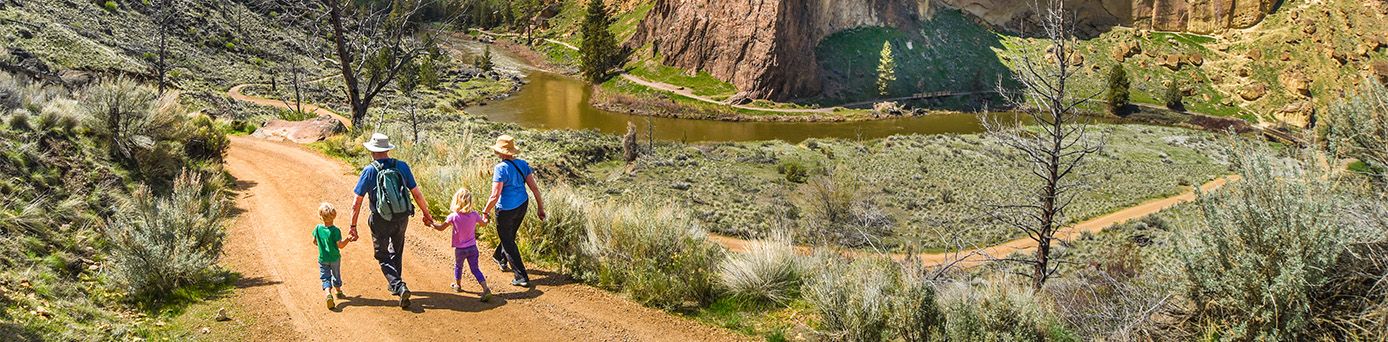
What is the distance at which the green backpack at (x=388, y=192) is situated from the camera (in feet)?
22.0

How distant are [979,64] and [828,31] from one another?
1588cm

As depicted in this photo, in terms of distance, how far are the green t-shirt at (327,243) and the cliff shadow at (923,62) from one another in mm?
56288

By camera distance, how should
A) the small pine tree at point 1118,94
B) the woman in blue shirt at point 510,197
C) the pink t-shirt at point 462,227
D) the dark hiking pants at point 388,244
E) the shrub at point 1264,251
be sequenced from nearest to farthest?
1. the shrub at point 1264,251
2. the dark hiking pants at point 388,244
3. the pink t-shirt at point 462,227
4. the woman in blue shirt at point 510,197
5. the small pine tree at point 1118,94

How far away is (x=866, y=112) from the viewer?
59.9 meters

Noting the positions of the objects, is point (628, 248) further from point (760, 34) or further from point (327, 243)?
point (760, 34)

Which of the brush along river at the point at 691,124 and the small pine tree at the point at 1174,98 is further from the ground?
the small pine tree at the point at 1174,98

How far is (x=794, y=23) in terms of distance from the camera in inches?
2410

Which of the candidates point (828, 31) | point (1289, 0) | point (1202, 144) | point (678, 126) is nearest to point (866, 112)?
point (828, 31)

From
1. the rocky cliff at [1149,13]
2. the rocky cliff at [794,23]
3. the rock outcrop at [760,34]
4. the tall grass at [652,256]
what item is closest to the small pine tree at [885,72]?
the rocky cliff at [794,23]

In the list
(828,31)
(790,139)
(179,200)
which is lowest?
(790,139)

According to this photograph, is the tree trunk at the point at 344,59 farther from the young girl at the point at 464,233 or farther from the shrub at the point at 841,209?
the shrub at the point at 841,209

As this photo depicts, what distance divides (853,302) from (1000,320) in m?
1.09

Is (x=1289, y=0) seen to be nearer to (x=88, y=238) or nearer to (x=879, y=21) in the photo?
(x=879, y=21)

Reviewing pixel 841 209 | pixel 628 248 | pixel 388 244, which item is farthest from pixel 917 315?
pixel 841 209
